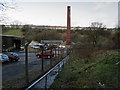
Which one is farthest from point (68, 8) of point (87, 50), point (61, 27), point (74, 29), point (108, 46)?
point (87, 50)

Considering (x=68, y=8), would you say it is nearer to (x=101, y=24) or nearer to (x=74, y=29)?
(x=74, y=29)

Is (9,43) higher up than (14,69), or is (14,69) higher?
(9,43)

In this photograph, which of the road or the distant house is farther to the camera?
the distant house

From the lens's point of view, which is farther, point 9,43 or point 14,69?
point 9,43

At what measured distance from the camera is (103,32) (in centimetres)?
4219

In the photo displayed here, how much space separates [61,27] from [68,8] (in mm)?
23055

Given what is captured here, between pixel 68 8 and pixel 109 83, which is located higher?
pixel 68 8

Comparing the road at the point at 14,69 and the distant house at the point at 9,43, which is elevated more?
the distant house at the point at 9,43

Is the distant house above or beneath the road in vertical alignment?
above

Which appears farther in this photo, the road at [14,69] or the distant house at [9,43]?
the distant house at [9,43]

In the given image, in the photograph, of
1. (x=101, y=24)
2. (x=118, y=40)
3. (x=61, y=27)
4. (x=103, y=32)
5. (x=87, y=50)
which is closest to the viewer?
(x=87, y=50)

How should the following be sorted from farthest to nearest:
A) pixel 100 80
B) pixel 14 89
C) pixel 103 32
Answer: pixel 103 32 → pixel 100 80 → pixel 14 89

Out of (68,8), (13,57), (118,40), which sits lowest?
(13,57)

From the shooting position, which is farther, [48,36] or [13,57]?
[48,36]
